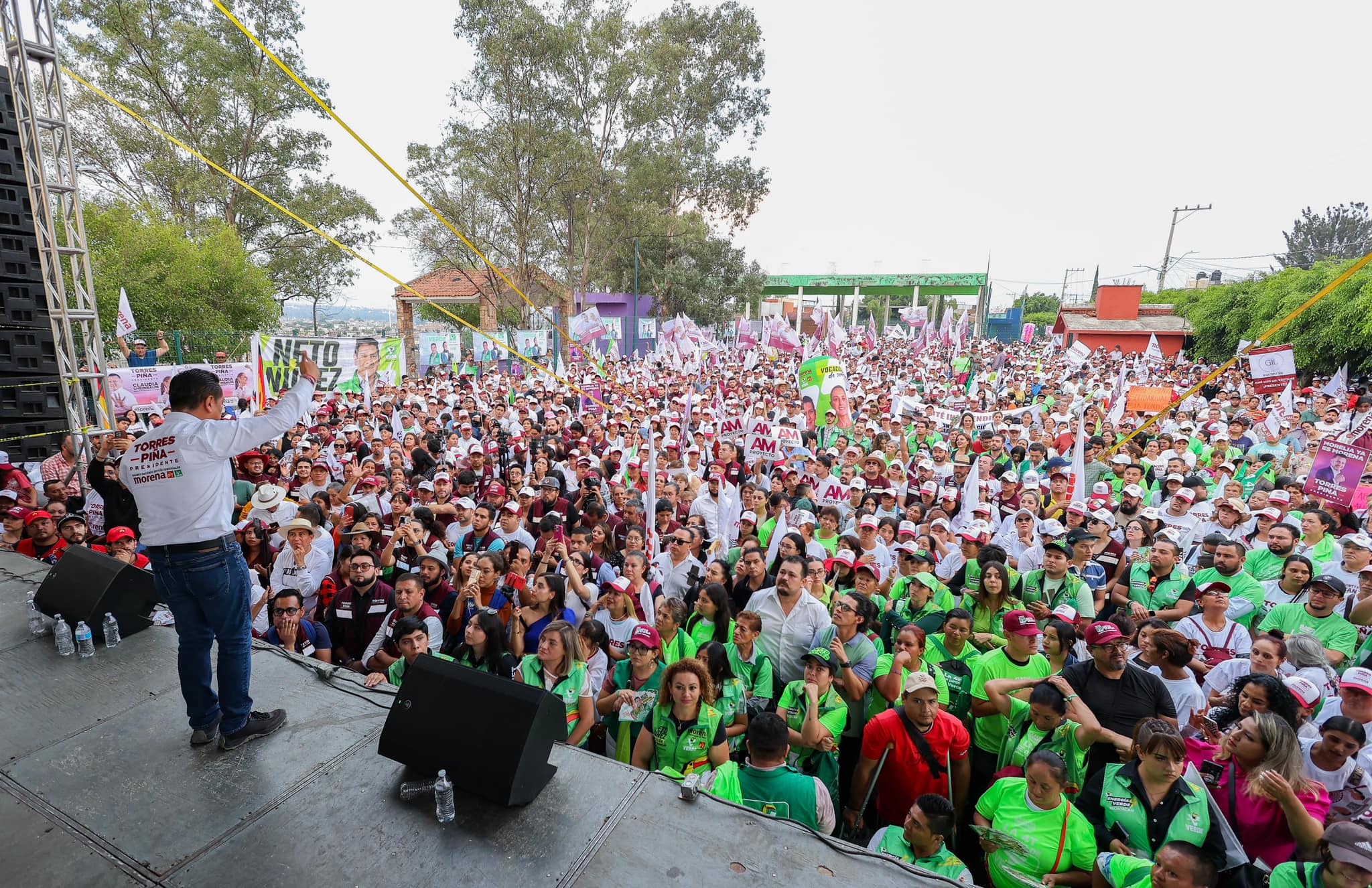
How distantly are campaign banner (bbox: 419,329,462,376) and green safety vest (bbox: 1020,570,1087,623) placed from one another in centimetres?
2115

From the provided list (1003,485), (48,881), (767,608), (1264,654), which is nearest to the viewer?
(48,881)

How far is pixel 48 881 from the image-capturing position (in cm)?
220

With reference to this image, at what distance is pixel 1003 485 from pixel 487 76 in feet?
82.9

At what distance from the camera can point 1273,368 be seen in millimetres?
11367

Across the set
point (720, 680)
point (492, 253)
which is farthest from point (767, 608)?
point (492, 253)

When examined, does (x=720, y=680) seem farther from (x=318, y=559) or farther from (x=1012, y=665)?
(x=318, y=559)

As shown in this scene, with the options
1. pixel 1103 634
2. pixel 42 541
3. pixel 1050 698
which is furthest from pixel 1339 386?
pixel 42 541

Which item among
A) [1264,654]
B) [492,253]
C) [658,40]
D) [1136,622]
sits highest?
[658,40]

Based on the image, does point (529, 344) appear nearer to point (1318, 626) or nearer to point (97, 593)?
point (97, 593)

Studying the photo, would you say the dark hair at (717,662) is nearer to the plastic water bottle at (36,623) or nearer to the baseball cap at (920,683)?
the baseball cap at (920,683)

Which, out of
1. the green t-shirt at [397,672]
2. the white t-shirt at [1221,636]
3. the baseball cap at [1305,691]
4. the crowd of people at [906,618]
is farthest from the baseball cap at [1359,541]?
the green t-shirt at [397,672]

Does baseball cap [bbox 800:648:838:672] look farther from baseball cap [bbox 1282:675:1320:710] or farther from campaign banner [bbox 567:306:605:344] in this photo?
campaign banner [bbox 567:306:605:344]

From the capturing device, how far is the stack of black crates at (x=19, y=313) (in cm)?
641

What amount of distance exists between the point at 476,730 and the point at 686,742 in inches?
56.4
